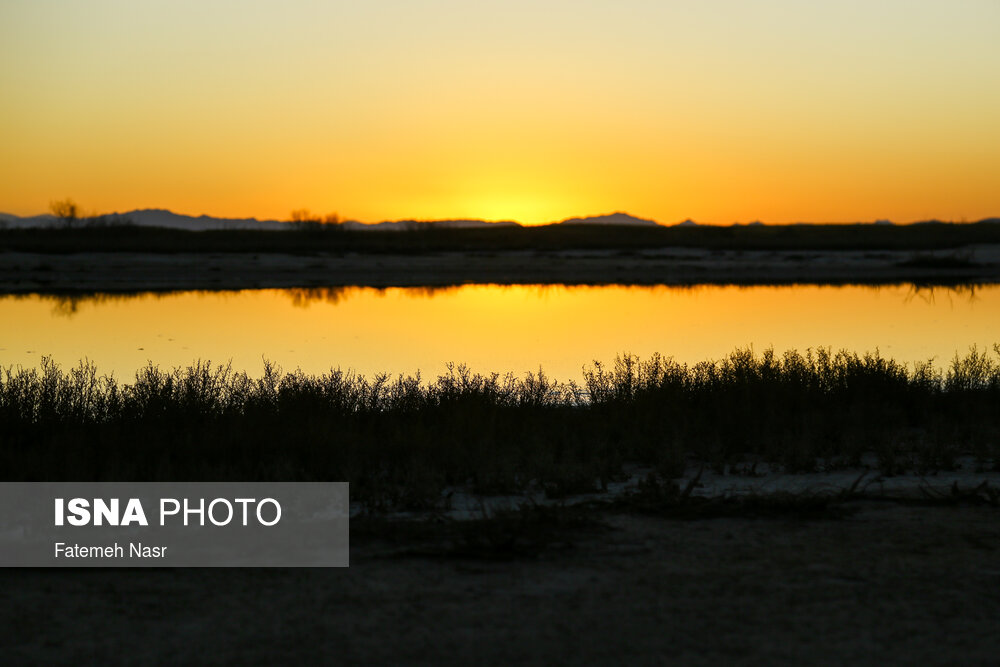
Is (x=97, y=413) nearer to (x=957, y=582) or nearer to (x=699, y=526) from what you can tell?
(x=699, y=526)

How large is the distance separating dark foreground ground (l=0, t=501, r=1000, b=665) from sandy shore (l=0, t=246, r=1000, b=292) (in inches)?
1313

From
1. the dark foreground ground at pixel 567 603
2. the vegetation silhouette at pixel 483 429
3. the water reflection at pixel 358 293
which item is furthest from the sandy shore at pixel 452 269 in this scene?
the dark foreground ground at pixel 567 603

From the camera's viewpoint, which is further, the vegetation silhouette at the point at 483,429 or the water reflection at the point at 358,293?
the water reflection at the point at 358,293

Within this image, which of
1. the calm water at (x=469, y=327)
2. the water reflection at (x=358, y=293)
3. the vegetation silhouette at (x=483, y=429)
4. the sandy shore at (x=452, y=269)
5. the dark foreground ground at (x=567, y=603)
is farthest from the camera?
the sandy shore at (x=452, y=269)

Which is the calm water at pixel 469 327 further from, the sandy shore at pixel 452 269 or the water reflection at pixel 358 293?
the sandy shore at pixel 452 269

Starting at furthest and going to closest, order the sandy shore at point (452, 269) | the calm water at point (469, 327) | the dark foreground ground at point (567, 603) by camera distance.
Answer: the sandy shore at point (452, 269)
the calm water at point (469, 327)
the dark foreground ground at point (567, 603)

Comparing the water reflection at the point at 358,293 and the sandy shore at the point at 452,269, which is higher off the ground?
the sandy shore at the point at 452,269

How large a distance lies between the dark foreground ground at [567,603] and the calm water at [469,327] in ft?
29.2

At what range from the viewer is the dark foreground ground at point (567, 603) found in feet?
13.9

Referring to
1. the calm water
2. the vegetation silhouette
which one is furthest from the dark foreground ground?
the calm water

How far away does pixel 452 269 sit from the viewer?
5094cm

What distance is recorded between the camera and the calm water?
17.0m

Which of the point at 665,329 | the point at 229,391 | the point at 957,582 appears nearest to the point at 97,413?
the point at 229,391

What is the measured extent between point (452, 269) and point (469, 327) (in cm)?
2884
